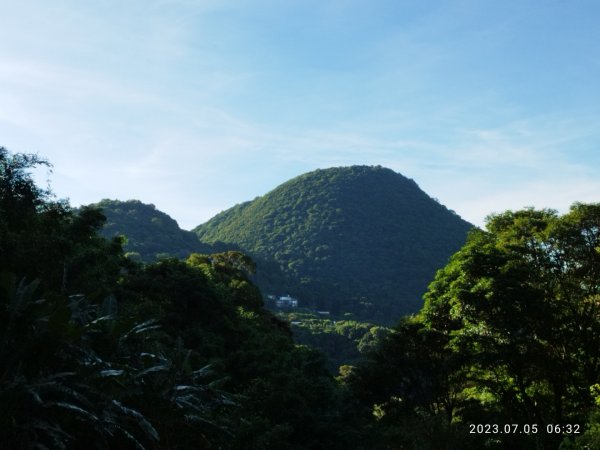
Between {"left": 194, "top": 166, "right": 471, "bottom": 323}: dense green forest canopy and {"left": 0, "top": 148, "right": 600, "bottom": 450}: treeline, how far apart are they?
91041 mm

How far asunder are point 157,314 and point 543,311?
16.0m

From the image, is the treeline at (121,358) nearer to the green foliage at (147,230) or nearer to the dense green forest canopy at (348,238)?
the green foliage at (147,230)

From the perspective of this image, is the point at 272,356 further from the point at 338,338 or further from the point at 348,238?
the point at 348,238

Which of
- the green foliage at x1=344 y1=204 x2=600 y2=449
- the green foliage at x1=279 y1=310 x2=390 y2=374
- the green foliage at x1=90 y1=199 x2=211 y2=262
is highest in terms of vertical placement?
the green foliage at x1=90 y1=199 x2=211 y2=262

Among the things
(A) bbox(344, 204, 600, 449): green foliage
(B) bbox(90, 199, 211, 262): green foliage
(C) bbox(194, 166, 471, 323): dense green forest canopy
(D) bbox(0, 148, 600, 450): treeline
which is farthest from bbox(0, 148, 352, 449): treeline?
(C) bbox(194, 166, 471, 323): dense green forest canopy

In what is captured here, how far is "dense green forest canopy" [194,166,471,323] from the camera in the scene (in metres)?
126

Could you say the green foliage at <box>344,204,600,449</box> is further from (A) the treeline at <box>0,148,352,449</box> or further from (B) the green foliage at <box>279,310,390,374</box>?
(B) the green foliage at <box>279,310,390,374</box>

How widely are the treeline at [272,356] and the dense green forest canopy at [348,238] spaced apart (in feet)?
299

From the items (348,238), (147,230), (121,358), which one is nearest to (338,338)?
(147,230)

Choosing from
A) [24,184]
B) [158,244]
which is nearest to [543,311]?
[24,184]

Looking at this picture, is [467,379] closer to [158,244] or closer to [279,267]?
[158,244]

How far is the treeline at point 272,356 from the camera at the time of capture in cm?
1142

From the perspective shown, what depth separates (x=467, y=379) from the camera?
2480 cm

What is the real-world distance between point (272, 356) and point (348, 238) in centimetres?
12069
